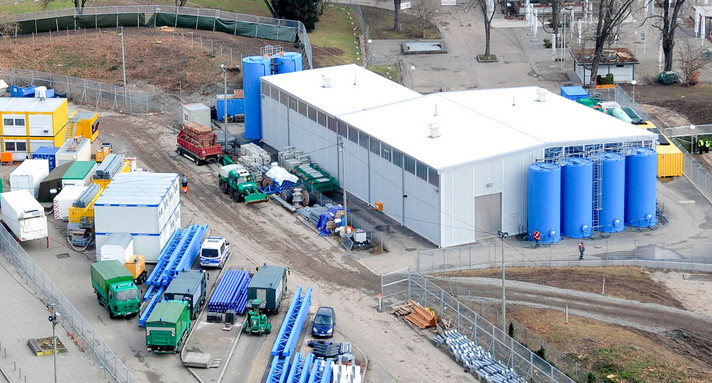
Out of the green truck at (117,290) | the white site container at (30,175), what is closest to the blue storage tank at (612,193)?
the green truck at (117,290)

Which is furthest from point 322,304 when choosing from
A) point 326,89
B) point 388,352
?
point 326,89

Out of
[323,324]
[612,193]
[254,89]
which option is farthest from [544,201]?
[254,89]

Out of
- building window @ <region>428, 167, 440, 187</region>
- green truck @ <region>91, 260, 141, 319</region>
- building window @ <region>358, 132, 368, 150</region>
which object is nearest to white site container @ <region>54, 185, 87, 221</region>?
green truck @ <region>91, 260, 141, 319</region>

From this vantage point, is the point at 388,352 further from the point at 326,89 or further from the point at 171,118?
the point at 171,118

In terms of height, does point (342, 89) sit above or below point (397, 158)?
above

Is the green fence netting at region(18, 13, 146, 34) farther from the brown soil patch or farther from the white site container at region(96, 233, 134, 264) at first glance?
the brown soil patch

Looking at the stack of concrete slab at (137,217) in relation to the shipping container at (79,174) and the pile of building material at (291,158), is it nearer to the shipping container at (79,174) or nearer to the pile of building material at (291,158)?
the shipping container at (79,174)

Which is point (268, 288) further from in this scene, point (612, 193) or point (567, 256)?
point (612, 193)
